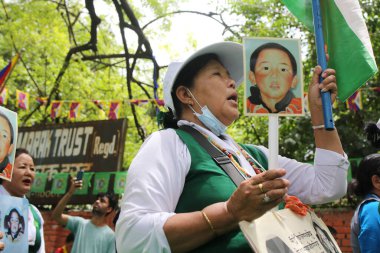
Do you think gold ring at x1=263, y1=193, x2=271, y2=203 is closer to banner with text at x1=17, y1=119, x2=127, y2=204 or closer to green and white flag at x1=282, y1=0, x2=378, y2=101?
green and white flag at x1=282, y1=0, x2=378, y2=101

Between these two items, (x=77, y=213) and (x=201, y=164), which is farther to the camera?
(x=77, y=213)

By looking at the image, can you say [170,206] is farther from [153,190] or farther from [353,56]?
[353,56]

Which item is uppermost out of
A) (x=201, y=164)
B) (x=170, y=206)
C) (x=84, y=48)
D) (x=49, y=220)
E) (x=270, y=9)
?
(x=270, y=9)

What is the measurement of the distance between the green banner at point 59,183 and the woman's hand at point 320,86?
789 cm

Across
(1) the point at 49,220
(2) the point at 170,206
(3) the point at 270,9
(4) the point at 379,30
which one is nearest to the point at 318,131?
(2) the point at 170,206

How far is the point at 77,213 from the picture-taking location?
9.08 m

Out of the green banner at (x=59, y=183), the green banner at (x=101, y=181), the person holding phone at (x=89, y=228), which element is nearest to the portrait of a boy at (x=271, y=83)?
the person holding phone at (x=89, y=228)

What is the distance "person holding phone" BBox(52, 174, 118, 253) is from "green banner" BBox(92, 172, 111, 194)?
3.06 m

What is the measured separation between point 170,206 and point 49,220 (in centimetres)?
822

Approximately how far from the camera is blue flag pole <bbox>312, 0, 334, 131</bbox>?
1698 millimetres

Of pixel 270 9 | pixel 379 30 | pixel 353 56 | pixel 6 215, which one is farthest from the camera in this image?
pixel 270 9

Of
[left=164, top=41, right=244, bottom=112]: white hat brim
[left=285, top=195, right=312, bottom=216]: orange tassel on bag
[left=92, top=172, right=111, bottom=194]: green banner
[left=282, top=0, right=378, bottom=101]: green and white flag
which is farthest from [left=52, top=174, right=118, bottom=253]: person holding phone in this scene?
[left=285, top=195, right=312, bottom=216]: orange tassel on bag

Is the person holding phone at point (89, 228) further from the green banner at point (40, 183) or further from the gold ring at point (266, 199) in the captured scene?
the green banner at point (40, 183)

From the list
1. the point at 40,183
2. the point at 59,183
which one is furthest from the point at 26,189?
the point at 40,183
